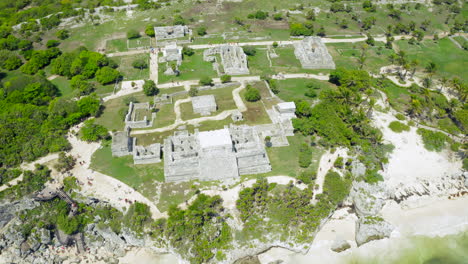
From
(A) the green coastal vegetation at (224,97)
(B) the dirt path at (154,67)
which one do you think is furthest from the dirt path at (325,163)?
(B) the dirt path at (154,67)

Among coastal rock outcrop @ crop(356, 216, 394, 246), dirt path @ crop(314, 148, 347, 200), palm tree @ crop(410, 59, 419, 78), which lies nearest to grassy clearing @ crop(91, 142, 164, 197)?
dirt path @ crop(314, 148, 347, 200)

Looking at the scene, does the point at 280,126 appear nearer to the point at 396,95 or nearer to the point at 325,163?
the point at 325,163

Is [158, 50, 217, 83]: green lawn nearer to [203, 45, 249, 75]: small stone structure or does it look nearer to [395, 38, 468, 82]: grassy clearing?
[203, 45, 249, 75]: small stone structure

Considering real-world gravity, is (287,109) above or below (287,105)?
below

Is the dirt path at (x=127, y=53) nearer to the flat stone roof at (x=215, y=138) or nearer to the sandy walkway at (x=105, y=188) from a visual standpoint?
the sandy walkway at (x=105, y=188)

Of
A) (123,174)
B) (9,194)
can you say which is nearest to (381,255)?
(123,174)

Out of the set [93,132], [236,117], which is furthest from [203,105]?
[93,132]
